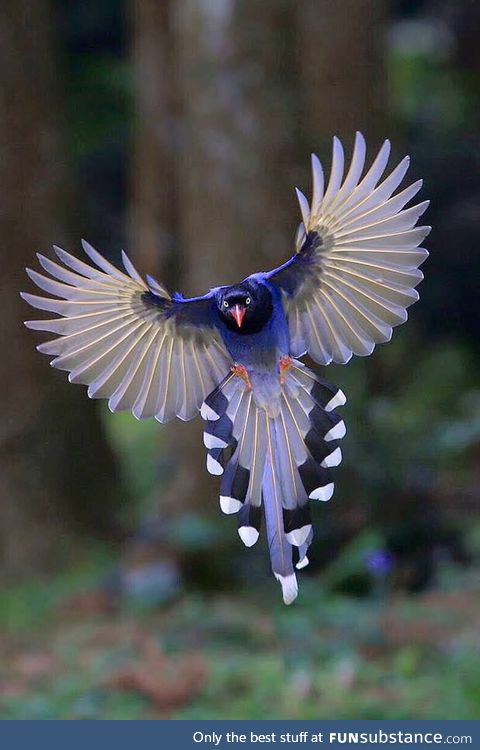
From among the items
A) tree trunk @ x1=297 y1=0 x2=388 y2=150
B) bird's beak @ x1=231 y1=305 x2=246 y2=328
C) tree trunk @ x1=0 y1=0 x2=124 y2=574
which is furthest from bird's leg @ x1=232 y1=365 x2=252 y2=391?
tree trunk @ x1=0 y1=0 x2=124 y2=574

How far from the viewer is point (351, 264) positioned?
188 centimetres

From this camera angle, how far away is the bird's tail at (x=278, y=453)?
1767 mm

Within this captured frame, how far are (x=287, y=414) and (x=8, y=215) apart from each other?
5.42 m

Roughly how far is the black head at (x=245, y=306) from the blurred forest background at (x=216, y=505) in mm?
2037

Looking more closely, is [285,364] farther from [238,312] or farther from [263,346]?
[238,312]

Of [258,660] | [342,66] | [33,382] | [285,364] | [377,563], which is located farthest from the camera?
[33,382]

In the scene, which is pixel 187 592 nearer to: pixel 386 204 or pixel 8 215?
pixel 8 215

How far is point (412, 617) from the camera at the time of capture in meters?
6.31

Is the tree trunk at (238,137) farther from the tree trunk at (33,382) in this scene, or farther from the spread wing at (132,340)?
the tree trunk at (33,382)

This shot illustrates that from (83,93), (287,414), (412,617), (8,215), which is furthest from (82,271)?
(83,93)

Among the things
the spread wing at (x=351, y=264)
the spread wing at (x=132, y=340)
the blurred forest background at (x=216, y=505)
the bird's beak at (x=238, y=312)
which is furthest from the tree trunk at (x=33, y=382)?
the bird's beak at (x=238, y=312)

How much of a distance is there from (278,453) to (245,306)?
332 millimetres

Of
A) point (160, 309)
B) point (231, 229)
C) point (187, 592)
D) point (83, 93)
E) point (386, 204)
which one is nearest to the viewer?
point (386, 204)

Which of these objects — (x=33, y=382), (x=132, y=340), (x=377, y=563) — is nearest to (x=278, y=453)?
(x=132, y=340)
